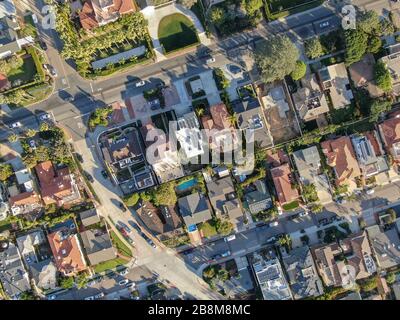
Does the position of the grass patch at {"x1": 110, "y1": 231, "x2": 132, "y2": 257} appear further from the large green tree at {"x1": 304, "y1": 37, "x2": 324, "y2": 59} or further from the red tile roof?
the large green tree at {"x1": 304, "y1": 37, "x2": 324, "y2": 59}

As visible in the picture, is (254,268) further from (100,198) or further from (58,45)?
(58,45)

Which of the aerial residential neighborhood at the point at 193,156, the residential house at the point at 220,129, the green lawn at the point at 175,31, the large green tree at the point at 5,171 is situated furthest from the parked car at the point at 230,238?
the large green tree at the point at 5,171

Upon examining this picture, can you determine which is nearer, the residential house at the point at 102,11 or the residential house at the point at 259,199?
the residential house at the point at 102,11

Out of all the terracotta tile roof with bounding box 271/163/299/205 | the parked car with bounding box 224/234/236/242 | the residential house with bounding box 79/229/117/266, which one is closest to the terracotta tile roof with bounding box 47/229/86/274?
the residential house with bounding box 79/229/117/266

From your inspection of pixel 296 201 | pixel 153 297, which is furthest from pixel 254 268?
pixel 153 297

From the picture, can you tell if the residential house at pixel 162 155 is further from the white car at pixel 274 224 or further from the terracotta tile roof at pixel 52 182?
the white car at pixel 274 224

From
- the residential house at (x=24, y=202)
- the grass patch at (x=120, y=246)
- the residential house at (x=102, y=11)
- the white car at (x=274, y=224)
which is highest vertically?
the residential house at (x=102, y=11)

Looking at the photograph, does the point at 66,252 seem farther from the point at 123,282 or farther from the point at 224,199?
the point at 224,199
